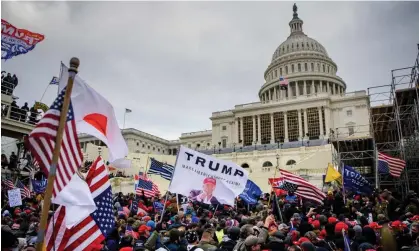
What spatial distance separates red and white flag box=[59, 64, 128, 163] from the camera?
434 centimetres

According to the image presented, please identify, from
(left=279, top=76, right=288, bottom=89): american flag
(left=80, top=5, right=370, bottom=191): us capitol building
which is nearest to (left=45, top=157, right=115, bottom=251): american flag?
(left=80, top=5, right=370, bottom=191): us capitol building

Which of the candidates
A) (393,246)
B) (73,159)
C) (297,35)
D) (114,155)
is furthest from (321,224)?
(297,35)

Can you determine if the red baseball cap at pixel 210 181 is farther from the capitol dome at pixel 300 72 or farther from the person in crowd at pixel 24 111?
the capitol dome at pixel 300 72

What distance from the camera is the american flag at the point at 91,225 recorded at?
4.52 m

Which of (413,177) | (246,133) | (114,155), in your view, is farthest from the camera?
(246,133)

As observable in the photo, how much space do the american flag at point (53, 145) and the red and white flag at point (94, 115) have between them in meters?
0.21

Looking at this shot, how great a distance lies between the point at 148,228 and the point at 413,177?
21498 millimetres

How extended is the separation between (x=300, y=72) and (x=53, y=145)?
78.0 meters

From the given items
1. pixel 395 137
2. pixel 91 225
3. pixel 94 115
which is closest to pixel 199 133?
pixel 395 137

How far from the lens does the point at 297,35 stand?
90625mm

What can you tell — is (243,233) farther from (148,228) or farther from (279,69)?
(279,69)

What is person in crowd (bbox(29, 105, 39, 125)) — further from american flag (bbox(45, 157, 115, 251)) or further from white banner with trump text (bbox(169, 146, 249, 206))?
american flag (bbox(45, 157, 115, 251))

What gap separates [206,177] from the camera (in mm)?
9883

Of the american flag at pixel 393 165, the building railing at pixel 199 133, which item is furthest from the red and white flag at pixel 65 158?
the building railing at pixel 199 133
